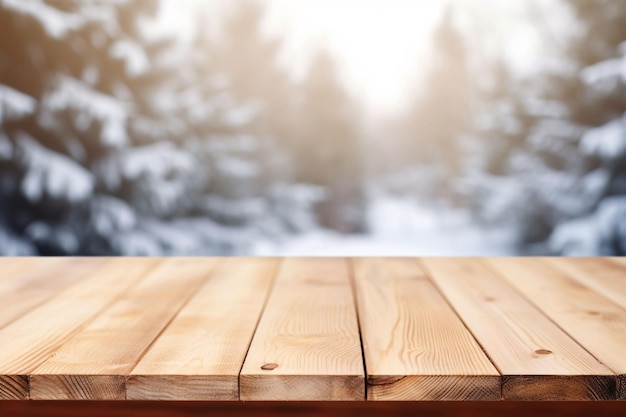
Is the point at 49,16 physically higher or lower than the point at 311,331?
higher

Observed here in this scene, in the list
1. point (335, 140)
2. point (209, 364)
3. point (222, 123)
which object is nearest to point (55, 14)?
point (222, 123)

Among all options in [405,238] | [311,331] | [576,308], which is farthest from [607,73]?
[311,331]

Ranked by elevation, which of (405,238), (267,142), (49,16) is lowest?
(405,238)

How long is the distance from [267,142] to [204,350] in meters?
1.76

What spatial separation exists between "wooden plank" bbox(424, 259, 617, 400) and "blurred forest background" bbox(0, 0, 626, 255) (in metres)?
1.31

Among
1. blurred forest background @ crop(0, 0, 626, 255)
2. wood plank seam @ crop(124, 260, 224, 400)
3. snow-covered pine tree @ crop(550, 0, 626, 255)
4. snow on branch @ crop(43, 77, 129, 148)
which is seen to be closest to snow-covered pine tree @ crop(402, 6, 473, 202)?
blurred forest background @ crop(0, 0, 626, 255)

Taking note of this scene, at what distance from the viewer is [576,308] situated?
4.11 feet

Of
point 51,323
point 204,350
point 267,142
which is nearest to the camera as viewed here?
point 204,350

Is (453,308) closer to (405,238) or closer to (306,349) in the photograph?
(306,349)

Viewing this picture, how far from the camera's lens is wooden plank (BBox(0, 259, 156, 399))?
92 cm

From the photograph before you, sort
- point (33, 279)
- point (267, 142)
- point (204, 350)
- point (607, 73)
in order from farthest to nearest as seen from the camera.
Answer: point (267, 142) < point (607, 73) < point (33, 279) < point (204, 350)

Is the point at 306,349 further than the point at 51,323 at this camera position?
No

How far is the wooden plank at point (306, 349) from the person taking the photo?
0.90 metres

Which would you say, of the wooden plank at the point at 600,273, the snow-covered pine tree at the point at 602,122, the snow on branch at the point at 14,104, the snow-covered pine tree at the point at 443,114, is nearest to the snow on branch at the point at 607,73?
the snow-covered pine tree at the point at 602,122
